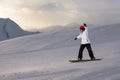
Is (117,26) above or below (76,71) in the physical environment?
above

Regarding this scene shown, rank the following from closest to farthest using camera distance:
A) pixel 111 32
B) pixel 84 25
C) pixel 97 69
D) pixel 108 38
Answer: pixel 97 69, pixel 84 25, pixel 108 38, pixel 111 32

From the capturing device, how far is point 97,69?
12.0 meters

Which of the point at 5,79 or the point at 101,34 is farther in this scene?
the point at 101,34

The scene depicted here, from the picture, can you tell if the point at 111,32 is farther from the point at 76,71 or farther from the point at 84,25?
the point at 76,71

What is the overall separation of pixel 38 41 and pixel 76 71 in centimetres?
1495

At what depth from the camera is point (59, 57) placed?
719 inches

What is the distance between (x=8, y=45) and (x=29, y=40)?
1.39 m

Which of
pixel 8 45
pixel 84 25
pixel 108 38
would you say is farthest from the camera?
pixel 8 45

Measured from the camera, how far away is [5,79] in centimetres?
1209

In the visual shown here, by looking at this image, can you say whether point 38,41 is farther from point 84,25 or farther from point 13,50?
point 84,25

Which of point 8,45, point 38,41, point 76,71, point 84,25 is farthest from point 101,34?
point 76,71

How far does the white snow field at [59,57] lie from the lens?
1168cm

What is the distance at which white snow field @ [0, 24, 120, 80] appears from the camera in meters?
11.7

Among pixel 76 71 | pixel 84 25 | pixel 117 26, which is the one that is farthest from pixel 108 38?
pixel 76 71
